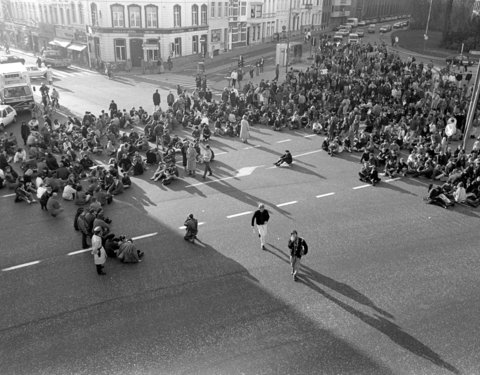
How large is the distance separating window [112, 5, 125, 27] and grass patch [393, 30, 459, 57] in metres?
40.3

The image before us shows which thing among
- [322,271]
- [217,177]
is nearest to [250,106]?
[217,177]

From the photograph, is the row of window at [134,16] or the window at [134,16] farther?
the window at [134,16]

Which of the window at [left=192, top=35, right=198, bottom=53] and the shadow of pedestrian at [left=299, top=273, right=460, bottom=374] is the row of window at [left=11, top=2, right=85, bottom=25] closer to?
the window at [left=192, top=35, right=198, bottom=53]

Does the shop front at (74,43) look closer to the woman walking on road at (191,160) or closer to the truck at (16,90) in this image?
the truck at (16,90)

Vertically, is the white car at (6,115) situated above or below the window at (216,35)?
below

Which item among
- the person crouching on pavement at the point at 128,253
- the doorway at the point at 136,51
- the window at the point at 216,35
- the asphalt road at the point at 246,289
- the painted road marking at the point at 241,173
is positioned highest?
the window at the point at 216,35

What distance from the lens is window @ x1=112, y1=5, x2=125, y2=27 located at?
170ft

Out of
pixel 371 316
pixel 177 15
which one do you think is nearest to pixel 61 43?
pixel 177 15

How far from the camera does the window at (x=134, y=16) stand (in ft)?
172

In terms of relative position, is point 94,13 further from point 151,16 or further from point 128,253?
point 128,253

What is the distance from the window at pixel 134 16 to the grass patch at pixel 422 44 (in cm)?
3834

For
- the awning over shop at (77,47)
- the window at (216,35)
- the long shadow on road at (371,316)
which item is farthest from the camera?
the window at (216,35)

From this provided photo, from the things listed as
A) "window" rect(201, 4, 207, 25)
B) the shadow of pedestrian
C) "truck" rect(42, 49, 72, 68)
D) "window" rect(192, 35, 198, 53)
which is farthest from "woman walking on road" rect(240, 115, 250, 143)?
"window" rect(201, 4, 207, 25)

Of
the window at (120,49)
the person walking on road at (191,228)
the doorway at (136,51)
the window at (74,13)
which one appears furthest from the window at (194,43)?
the person walking on road at (191,228)
